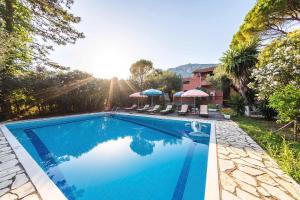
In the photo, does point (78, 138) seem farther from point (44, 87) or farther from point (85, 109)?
point (85, 109)

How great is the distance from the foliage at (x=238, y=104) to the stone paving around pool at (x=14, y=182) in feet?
39.7

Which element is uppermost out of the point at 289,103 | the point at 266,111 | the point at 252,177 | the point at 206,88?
the point at 206,88

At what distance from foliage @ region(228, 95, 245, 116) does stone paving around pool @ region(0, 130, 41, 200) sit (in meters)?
12.1

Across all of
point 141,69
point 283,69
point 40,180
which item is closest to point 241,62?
point 283,69

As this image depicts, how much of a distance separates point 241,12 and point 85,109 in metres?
16.4

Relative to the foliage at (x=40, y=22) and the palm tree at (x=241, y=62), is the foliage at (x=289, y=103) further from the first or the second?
the foliage at (x=40, y=22)

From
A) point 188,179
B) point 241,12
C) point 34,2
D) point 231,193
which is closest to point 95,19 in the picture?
point 34,2

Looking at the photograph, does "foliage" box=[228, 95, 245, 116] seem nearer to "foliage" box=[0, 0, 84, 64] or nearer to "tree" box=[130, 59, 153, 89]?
"foliage" box=[0, 0, 84, 64]

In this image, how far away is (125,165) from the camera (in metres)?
4.43

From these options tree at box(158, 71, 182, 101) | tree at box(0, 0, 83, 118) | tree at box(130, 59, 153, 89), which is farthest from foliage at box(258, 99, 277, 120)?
tree at box(130, 59, 153, 89)

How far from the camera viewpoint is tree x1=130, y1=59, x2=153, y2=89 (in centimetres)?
3437

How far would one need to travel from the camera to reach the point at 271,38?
9.99m

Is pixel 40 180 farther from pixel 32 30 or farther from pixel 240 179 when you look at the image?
pixel 32 30

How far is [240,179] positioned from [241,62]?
1221 cm
